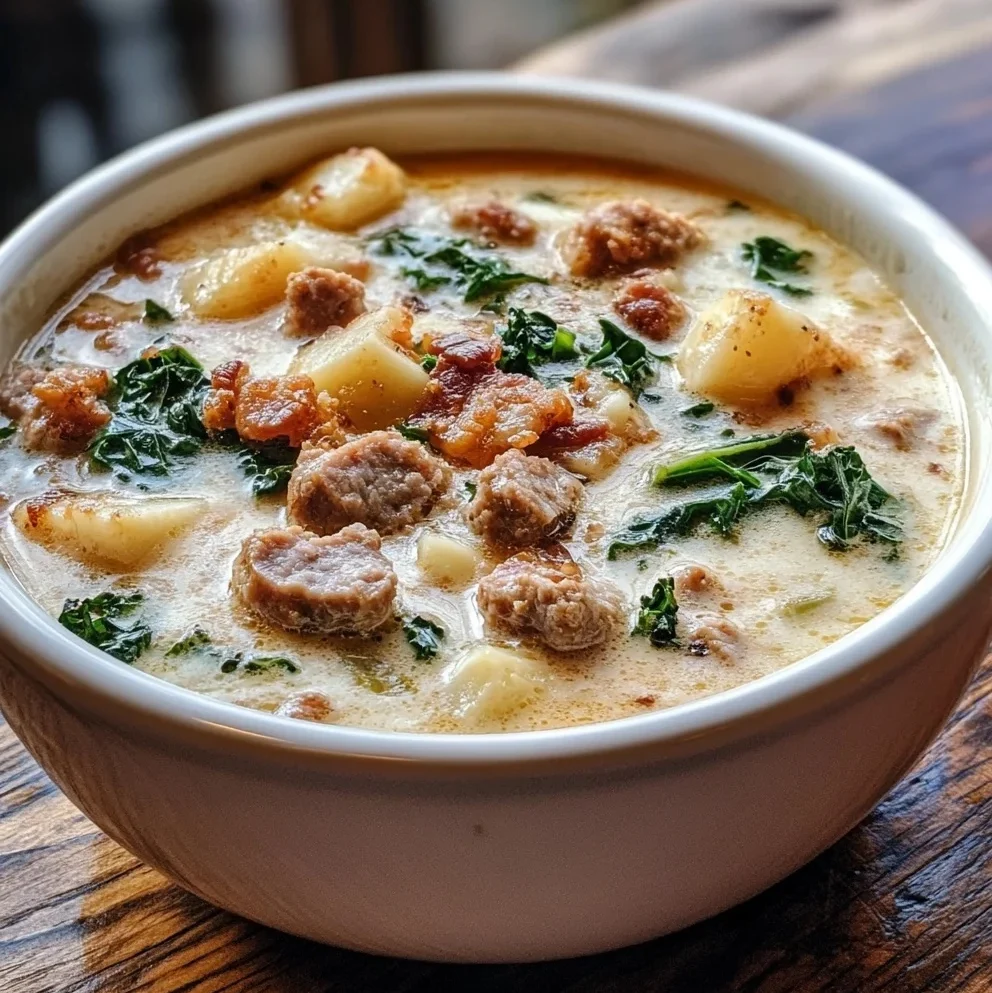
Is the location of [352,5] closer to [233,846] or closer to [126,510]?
[126,510]

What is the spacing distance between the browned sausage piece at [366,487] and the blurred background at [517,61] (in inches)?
87.3

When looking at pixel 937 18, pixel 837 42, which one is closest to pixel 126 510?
pixel 837 42

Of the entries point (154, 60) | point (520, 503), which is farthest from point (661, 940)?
point (154, 60)

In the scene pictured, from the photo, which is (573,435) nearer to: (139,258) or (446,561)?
(446,561)

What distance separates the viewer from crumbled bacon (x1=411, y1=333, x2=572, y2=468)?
258 cm

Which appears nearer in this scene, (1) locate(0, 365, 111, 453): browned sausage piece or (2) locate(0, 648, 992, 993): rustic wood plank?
(2) locate(0, 648, 992, 993): rustic wood plank

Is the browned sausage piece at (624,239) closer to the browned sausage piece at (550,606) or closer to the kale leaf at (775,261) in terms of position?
the kale leaf at (775,261)

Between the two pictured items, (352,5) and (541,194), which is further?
(352,5)

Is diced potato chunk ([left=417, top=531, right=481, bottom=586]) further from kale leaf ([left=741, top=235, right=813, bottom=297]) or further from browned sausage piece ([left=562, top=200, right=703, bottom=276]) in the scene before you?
kale leaf ([left=741, top=235, right=813, bottom=297])

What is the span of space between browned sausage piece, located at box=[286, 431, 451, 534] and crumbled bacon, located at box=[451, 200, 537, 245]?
0.94 m

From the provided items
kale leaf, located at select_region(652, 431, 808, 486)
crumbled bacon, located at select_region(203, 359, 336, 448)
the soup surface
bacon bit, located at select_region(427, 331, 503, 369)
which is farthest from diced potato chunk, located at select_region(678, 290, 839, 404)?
crumbled bacon, located at select_region(203, 359, 336, 448)

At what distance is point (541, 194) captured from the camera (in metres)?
3.51

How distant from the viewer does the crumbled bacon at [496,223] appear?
3273mm

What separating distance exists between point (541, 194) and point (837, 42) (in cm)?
178
